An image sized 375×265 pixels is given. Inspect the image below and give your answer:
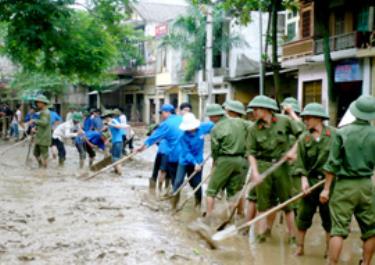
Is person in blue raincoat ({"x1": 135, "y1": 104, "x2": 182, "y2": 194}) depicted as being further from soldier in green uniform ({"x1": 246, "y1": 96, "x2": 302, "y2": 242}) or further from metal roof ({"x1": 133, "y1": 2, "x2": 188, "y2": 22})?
metal roof ({"x1": 133, "y1": 2, "x2": 188, "y2": 22})

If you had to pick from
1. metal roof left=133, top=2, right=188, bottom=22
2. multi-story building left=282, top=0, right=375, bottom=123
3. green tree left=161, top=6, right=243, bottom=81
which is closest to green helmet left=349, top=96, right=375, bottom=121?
multi-story building left=282, top=0, right=375, bottom=123

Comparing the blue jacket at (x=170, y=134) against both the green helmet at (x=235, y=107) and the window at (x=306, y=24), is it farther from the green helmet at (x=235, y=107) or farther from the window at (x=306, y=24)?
the window at (x=306, y=24)

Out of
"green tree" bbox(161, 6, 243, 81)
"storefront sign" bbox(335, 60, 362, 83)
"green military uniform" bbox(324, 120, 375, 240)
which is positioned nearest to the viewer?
"green military uniform" bbox(324, 120, 375, 240)

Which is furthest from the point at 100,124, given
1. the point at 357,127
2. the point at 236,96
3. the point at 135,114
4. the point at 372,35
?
the point at 135,114

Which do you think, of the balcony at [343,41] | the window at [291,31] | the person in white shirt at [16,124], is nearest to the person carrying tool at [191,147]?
the balcony at [343,41]

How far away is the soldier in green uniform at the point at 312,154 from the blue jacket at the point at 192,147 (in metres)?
2.59

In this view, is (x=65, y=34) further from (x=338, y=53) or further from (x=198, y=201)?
(x=198, y=201)

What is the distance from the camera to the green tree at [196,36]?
102ft

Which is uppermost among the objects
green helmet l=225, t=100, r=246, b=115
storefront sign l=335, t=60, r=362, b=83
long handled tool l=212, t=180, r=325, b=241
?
storefront sign l=335, t=60, r=362, b=83

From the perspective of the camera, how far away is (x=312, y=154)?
600 cm

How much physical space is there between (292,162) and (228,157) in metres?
0.92

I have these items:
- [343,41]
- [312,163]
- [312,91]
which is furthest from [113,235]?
[312,91]

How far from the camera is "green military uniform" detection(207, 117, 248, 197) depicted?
7.52m

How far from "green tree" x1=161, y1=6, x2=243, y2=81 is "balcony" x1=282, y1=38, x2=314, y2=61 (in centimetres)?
722
